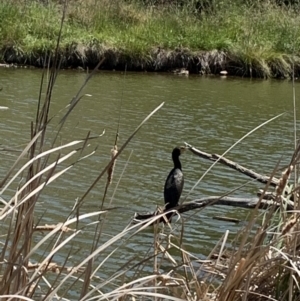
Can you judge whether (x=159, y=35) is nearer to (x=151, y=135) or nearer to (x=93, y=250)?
(x=151, y=135)

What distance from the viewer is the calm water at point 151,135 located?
5.39m

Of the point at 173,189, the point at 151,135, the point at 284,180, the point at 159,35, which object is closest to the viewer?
the point at 284,180

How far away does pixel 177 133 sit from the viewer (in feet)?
29.6

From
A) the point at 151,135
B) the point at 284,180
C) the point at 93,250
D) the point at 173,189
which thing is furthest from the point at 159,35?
the point at 93,250

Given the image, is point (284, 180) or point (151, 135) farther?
point (151, 135)

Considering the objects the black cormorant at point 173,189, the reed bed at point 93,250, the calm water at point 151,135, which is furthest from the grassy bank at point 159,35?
the reed bed at point 93,250

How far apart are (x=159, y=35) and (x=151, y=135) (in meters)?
7.73

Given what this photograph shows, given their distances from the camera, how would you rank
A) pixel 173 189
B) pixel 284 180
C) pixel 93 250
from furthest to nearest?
pixel 173 189 < pixel 284 180 < pixel 93 250

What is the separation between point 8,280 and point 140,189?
472 cm

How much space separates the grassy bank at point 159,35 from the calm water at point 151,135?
34.3 inches

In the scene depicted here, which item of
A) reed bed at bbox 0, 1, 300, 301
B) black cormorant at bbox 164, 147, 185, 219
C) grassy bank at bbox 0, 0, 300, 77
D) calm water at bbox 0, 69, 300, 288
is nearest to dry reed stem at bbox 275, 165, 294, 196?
reed bed at bbox 0, 1, 300, 301

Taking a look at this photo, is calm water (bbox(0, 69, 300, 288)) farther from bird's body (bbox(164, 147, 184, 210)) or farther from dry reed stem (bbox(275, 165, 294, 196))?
dry reed stem (bbox(275, 165, 294, 196))

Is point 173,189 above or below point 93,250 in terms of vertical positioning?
below

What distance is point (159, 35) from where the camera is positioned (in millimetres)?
16188
